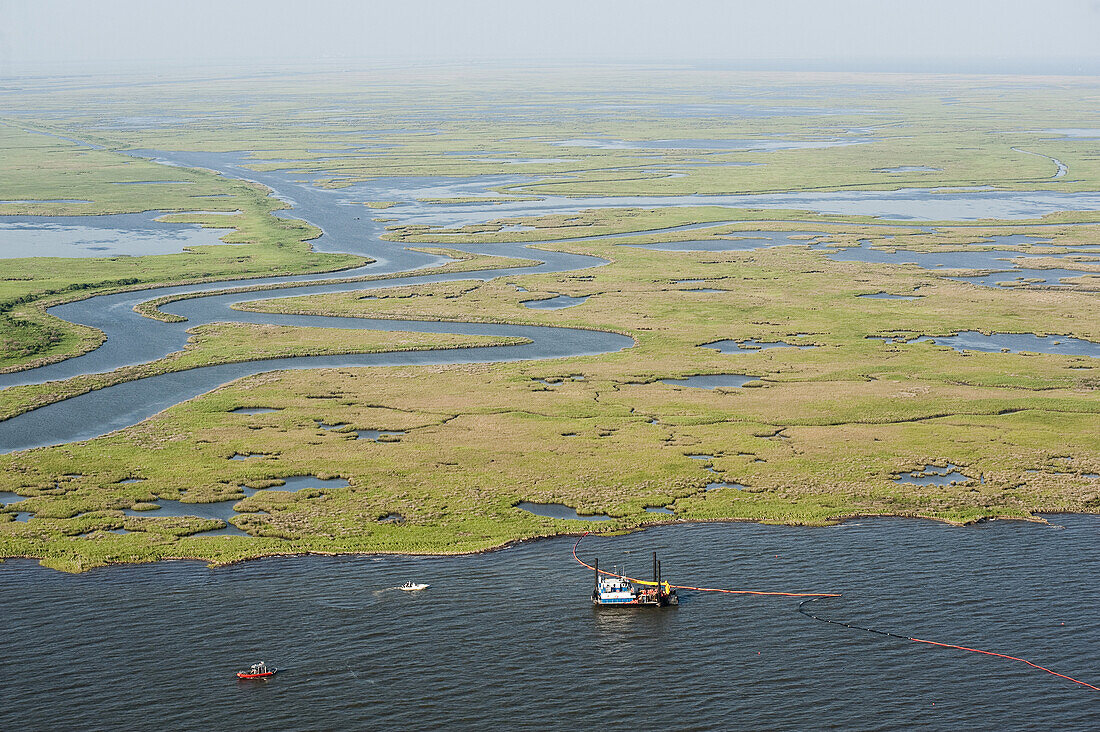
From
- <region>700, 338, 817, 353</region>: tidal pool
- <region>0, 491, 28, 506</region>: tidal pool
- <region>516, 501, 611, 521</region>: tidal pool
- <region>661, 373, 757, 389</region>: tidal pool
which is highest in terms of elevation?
<region>700, 338, 817, 353</region>: tidal pool

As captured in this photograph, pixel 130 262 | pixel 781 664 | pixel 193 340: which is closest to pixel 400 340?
pixel 193 340

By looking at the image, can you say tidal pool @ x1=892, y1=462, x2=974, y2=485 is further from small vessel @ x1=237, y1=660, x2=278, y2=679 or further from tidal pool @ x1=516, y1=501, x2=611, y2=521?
small vessel @ x1=237, y1=660, x2=278, y2=679

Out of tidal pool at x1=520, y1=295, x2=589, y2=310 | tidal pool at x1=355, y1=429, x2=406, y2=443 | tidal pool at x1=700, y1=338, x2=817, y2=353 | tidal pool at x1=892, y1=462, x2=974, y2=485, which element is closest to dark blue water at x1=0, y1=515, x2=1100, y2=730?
tidal pool at x1=892, y1=462, x2=974, y2=485

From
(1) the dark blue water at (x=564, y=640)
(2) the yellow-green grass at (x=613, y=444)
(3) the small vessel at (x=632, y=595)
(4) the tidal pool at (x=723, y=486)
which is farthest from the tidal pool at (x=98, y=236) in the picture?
(3) the small vessel at (x=632, y=595)

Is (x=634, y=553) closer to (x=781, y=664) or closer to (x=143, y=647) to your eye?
(x=781, y=664)

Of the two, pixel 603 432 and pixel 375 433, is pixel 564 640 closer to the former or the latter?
pixel 603 432

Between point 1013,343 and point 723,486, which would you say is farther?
point 1013,343

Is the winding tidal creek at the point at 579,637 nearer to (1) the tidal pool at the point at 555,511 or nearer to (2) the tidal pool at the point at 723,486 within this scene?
(1) the tidal pool at the point at 555,511

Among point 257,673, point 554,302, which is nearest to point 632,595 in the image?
point 257,673
